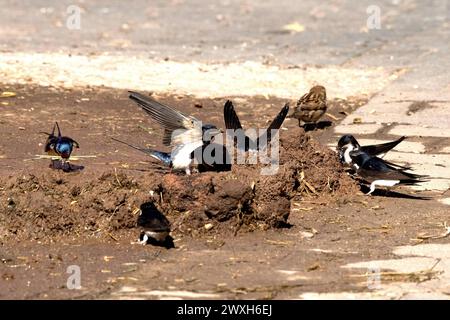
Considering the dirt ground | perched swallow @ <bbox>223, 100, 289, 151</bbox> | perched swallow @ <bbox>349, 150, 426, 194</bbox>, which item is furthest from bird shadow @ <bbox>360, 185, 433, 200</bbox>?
perched swallow @ <bbox>223, 100, 289, 151</bbox>

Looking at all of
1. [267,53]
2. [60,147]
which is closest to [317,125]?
[60,147]

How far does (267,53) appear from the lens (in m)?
15.1

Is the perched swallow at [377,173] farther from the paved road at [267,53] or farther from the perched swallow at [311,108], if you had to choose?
the perched swallow at [311,108]

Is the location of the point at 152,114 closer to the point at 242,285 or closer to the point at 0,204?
the point at 0,204

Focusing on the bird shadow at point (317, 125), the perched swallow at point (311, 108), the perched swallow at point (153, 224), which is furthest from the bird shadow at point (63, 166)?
the bird shadow at point (317, 125)

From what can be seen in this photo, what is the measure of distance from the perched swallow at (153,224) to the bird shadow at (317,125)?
Result: 4.03 meters

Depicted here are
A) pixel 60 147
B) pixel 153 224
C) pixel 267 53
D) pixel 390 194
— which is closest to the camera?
pixel 153 224

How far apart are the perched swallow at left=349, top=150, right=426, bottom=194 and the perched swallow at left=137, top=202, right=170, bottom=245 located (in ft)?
6.69

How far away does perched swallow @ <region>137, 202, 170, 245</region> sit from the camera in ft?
23.1

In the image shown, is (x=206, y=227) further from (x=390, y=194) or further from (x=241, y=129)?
Result: (x=390, y=194)

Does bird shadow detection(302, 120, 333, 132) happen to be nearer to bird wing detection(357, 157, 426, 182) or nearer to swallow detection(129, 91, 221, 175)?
bird wing detection(357, 157, 426, 182)

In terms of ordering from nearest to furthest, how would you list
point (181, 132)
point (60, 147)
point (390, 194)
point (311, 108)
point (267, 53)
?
point (60, 147), point (181, 132), point (390, 194), point (311, 108), point (267, 53)

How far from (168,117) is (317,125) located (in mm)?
3196

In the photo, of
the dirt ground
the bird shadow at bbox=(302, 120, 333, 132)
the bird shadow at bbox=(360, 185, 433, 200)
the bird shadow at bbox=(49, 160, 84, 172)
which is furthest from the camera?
the bird shadow at bbox=(302, 120, 333, 132)
